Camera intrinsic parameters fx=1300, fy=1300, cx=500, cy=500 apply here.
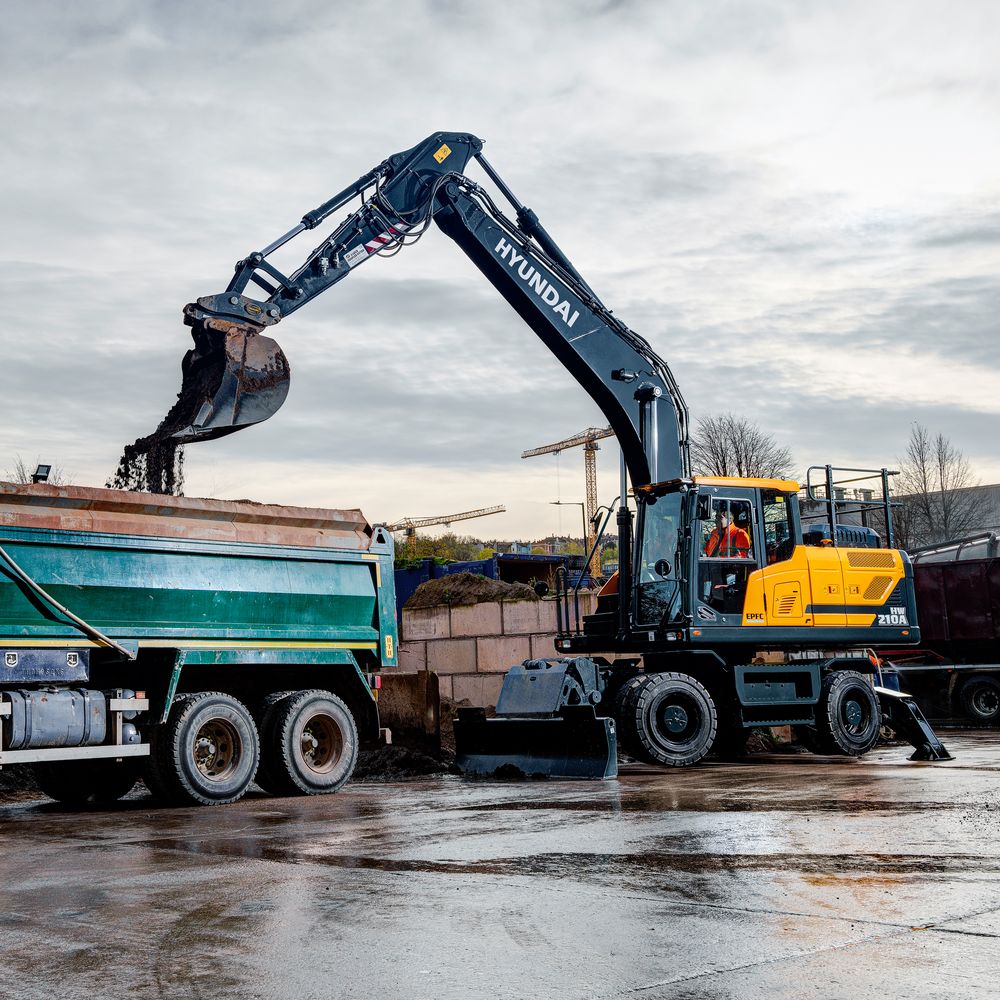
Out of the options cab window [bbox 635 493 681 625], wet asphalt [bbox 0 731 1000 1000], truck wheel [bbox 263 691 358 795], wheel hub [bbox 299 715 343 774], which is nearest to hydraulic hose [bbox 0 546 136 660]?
wet asphalt [bbox 0 731 1000 1000]

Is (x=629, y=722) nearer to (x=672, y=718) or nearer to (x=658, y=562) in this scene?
(x=672, y=718)

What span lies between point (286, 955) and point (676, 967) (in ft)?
4.89

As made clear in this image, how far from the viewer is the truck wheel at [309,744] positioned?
12414 mm

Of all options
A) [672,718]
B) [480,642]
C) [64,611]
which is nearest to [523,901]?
[64,611]

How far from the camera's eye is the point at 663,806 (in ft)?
32.6

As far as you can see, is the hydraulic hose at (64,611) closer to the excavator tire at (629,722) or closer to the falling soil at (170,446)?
the falling soil at (170,446)

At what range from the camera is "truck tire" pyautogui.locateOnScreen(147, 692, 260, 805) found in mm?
11461

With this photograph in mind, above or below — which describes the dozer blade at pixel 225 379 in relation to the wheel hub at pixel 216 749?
above

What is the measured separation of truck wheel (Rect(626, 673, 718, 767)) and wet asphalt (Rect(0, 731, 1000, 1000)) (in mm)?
3264

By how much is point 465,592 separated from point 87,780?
33.4 ft

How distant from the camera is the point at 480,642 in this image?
63.4 feet

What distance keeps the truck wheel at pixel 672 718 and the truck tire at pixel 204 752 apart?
4.09 m

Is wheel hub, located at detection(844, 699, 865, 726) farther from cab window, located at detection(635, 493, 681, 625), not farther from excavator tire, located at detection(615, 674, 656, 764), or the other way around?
excavator tire, located at detection(615, 674, 656, 764)

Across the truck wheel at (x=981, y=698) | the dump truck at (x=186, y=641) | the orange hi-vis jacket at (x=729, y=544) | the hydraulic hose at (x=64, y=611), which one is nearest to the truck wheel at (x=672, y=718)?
the orange hi-vis jacket at (x=729, y=544)
